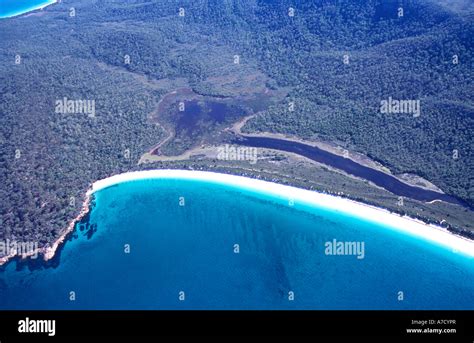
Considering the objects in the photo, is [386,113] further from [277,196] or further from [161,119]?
[161,119]

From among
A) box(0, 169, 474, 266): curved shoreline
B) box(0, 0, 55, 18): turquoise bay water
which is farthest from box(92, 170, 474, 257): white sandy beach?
box(0, 0, 55, 18): turquoise bay water

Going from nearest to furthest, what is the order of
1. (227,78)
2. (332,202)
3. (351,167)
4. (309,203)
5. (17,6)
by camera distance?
(332,202), (309,203), (351,167), (227,78), (17,6)

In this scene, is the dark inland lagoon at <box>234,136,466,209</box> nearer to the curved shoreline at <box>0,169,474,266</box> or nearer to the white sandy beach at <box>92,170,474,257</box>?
the white sandy beach at <box>92,170,474,257</box>

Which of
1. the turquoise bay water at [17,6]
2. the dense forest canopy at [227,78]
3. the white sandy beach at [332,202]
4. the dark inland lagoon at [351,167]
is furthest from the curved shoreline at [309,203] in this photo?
the turquoise bay water at [17,6]

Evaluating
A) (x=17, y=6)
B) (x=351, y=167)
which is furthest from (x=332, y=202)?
(x=17, y=6)

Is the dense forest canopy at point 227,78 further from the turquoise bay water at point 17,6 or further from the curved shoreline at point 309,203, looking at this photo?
the turquoise bay water at point 17,6

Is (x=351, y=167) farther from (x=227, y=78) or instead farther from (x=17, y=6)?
(x=17, y=6)
